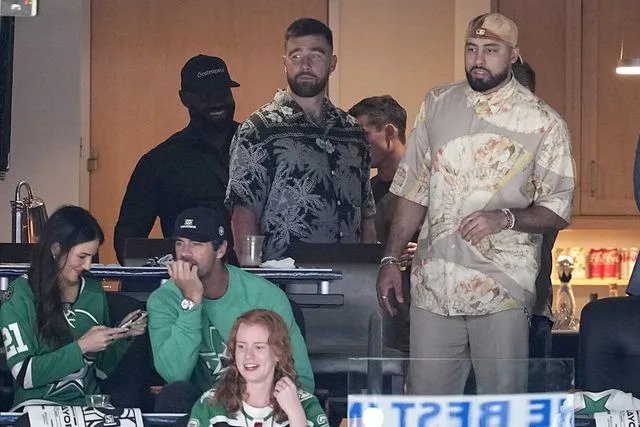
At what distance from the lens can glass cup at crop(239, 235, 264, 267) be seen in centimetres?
452

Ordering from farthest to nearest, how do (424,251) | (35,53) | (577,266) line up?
(577,266)
(35,53)
(424,251)

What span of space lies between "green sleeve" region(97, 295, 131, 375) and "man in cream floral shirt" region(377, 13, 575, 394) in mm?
844

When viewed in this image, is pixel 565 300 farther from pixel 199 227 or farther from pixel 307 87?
pixel 199 227

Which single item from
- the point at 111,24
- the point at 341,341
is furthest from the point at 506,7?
the point at 341,341

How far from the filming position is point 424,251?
4.14 meters

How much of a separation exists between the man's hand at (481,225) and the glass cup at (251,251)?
2.73 ft

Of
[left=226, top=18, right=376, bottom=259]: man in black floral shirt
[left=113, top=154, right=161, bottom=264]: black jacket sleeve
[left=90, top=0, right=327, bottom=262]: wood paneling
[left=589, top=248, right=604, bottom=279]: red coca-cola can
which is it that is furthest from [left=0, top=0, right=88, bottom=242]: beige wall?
[left=589, top=248, right=604, bottom=279]: red coca-cola can

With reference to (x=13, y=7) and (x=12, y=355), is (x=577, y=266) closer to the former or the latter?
(x=13, y=7)

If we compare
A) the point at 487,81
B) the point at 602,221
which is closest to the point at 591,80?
the point at 602,221

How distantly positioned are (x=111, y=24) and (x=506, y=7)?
202 centimetres

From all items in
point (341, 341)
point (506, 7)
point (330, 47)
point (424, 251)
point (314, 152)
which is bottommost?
point (341, 341)

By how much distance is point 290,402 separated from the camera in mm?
3408

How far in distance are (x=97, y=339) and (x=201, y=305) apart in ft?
0.96

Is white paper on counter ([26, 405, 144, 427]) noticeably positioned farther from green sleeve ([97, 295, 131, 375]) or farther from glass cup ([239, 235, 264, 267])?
glass cup ([239, 235, 264, 267])
